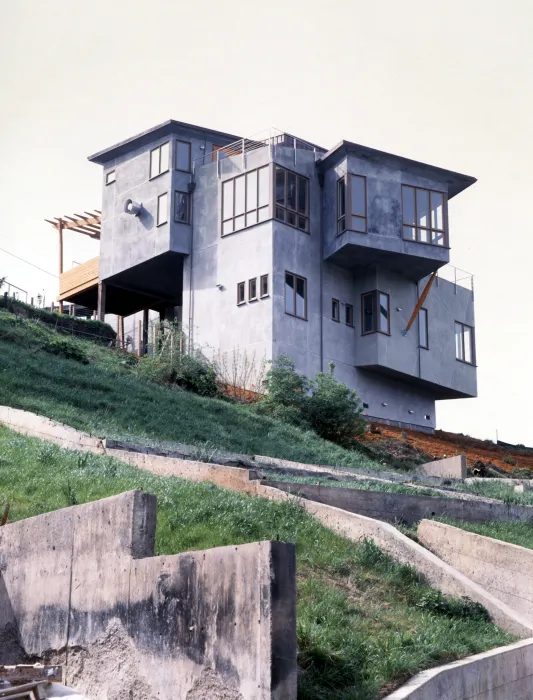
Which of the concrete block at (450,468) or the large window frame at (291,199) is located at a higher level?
the large window frame at (291,199)

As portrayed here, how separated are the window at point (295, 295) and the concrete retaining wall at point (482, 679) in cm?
2701

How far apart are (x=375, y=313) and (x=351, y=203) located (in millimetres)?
4490

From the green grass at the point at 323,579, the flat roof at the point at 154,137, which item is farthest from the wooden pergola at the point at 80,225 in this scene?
the green grass at the point at 323,579

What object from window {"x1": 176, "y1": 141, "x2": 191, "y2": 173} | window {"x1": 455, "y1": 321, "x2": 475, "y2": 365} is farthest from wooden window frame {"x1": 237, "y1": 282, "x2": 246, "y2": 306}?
window {"x1": 455, "y1": 321, "x2": 475, "y2": 365}

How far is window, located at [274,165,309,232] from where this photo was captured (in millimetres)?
37719

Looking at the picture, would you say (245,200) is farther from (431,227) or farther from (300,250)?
(431,227)

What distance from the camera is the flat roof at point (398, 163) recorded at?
38.4 meters

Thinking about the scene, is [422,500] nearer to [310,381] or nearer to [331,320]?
[310,381]

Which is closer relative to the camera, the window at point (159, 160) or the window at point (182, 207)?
the window at point (182, 207)

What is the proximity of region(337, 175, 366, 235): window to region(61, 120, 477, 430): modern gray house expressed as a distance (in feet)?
0.17

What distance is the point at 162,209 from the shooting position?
4031 centimetres

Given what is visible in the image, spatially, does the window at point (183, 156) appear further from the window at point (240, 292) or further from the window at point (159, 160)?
the window at point (240, 292)

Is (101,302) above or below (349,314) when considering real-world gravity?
above

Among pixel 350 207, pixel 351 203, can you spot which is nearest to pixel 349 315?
pixel 350 207
